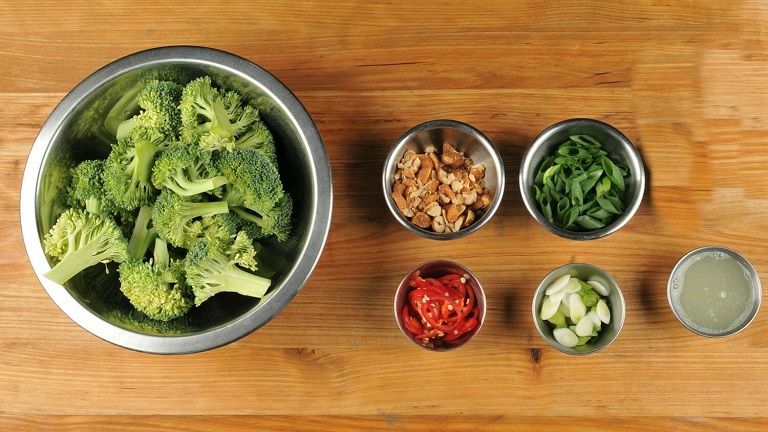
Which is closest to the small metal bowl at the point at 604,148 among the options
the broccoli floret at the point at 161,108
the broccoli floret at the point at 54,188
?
the broccoli floret at the point at 161,108

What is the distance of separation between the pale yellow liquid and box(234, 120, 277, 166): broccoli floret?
4.27 ft

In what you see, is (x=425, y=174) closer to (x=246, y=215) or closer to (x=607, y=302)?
(x=246, y=215)

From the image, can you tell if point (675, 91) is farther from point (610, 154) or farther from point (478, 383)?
point (478, 383)

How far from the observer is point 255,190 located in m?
1.62

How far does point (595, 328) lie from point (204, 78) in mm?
1374

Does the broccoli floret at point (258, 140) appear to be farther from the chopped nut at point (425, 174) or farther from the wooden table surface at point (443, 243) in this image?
the chopped nut at point (425, 174)

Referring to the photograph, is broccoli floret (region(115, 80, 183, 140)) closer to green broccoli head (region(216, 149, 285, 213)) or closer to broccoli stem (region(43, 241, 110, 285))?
green broccoli head (region(216, 149, 285, 213))

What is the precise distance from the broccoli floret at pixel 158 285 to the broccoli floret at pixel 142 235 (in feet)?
0.10

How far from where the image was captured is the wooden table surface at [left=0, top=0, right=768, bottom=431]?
1.98 m

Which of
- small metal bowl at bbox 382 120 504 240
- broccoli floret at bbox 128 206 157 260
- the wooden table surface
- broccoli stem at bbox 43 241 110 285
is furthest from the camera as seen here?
the wooden table surface

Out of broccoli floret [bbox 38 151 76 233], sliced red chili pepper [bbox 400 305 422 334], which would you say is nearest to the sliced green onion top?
sliced red chili pepper [bbox 400 305 422 334]

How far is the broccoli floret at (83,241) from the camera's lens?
1596 mm

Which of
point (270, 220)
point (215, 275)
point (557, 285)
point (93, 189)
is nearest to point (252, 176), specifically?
point (270, 220)

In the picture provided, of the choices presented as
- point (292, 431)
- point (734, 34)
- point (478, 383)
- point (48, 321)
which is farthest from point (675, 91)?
point (48, 321)
